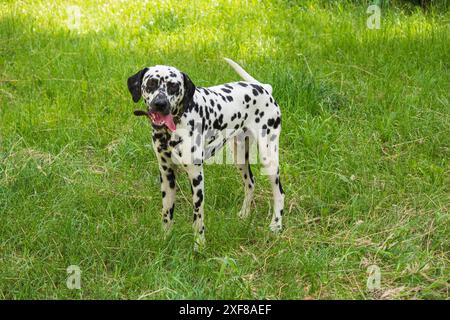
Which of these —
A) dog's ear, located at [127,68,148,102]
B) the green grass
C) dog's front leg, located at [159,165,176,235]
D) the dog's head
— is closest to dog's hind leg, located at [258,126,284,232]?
the green grass

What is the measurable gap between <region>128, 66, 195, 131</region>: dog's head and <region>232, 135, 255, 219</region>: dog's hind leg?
0.94 m

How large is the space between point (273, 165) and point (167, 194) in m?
0.92

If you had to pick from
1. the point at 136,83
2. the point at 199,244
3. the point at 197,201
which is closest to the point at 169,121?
the point at 136,83

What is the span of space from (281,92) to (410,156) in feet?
4.91

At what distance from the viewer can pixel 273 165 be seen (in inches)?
226

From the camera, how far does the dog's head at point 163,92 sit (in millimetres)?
4805

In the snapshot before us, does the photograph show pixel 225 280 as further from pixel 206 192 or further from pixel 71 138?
pixel 71 138

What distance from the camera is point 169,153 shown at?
5160 mm

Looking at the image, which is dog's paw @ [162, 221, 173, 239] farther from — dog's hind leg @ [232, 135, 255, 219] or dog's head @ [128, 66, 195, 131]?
dog's head @ [128, 66, 195, 131]

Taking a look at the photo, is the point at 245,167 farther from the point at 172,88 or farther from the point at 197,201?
the point at 172,88

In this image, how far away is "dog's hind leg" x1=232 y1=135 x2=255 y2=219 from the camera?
5877 mm

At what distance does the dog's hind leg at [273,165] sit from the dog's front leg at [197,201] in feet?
2.22
